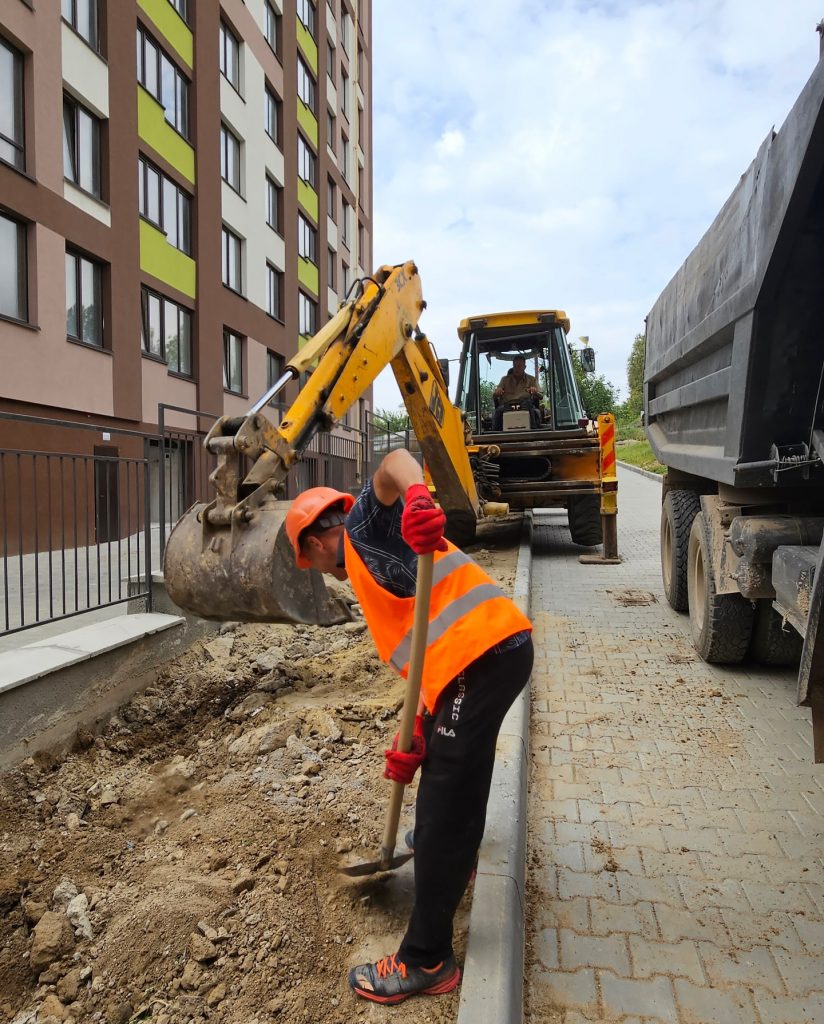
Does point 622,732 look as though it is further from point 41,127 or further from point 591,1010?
point 41,127

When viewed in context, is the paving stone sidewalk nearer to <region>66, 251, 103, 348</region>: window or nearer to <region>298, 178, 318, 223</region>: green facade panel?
<region>66, 251, 103, 348</region>: window

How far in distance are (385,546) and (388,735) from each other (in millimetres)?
2017

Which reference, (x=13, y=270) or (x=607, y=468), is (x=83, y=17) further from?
(x=607, y=468)

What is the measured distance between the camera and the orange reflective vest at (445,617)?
2117 mm

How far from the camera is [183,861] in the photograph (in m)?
2.88

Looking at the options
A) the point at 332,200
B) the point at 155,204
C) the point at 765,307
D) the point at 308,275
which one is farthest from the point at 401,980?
the point at 332,200

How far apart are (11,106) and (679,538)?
11.1m

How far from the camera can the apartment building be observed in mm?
10719

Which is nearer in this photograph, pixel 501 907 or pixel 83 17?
pixel 501 907

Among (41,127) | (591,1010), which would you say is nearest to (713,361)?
(591,1010)

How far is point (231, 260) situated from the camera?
1834 cm

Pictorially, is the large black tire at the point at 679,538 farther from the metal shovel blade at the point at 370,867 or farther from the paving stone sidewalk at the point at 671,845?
the metal shovel blade at the point at 370,867

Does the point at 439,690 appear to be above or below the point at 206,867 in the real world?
above

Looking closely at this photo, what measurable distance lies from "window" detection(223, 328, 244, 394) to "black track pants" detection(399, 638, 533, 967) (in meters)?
16.7
